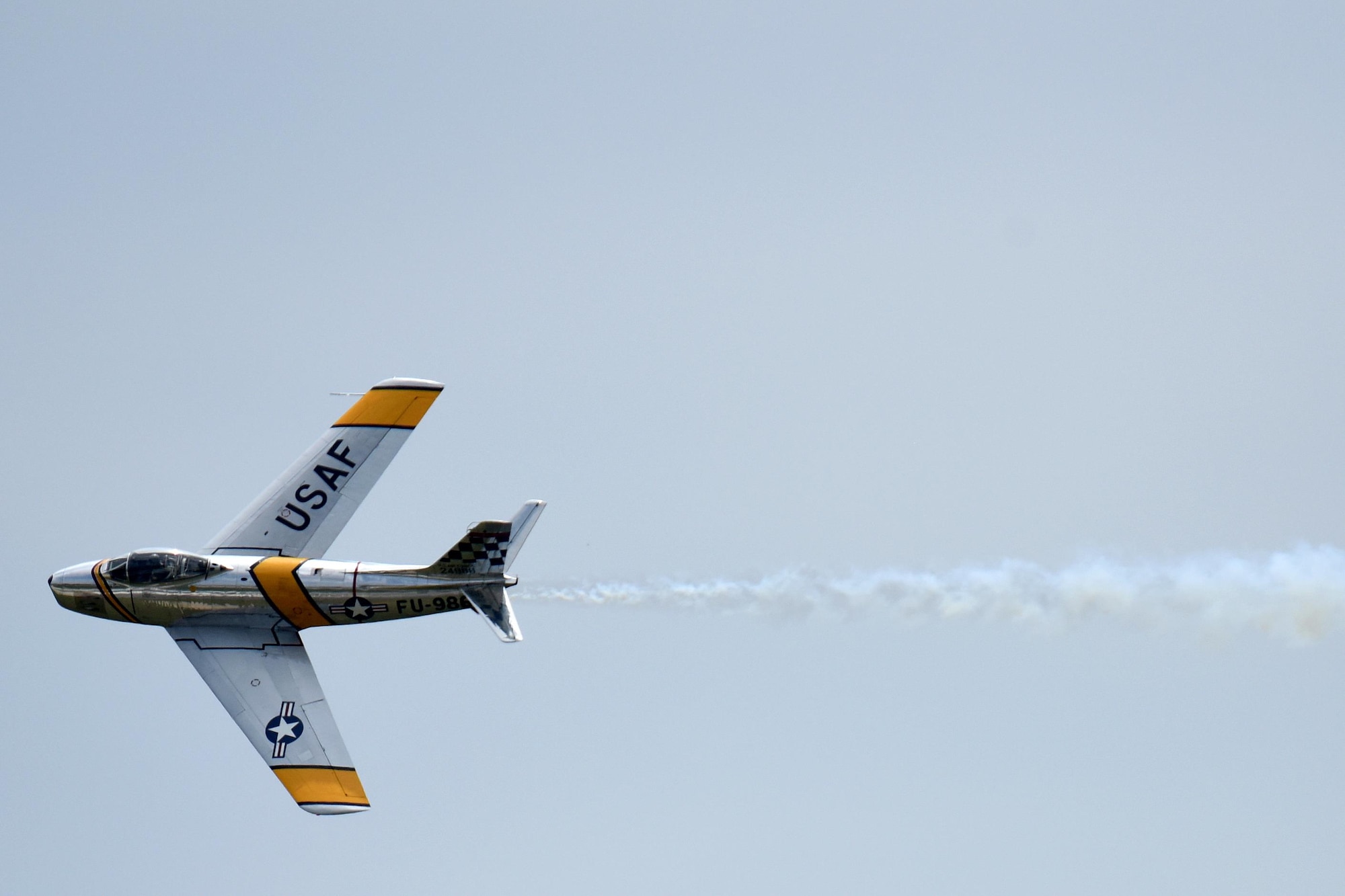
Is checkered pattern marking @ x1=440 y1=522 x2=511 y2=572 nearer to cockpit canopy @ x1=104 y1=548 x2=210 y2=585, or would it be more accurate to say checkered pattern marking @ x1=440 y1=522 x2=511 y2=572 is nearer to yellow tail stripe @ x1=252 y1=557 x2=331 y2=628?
yellow tail stripe @ x1=252 y1=557 x2=331 y2=628

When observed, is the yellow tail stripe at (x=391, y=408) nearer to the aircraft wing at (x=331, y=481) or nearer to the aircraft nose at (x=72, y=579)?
the aircraft wing at (x=331, y=481)

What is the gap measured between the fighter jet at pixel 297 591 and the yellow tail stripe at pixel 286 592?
1.5 inches

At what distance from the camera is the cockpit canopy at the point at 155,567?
156 feet

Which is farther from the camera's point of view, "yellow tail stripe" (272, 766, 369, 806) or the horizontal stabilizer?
the horizontal stabilizer

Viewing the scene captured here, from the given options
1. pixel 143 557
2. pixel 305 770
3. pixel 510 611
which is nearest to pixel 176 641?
pixel 143 557

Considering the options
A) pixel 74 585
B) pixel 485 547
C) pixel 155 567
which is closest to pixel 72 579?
pixel 74 585

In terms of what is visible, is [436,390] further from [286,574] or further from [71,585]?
[71,585]

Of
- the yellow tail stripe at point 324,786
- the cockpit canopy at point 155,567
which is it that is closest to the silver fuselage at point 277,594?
the cockpit canopy at point 155,567

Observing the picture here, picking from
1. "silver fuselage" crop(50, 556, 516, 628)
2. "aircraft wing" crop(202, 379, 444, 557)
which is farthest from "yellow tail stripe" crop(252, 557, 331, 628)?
"aircraft wing" crop(202, 379, 444, 557)

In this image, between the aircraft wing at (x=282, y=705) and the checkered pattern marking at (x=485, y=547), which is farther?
the checkered pattern marking at (x=485, y=547)

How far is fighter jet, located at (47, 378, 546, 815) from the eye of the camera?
45219mm

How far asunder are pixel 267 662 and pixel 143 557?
177 inches

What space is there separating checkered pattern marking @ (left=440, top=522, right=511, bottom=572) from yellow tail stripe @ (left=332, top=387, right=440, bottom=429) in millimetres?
6874

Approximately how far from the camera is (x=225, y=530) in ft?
162
